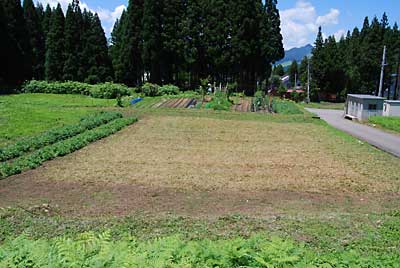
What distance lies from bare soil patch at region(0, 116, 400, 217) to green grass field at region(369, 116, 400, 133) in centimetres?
555

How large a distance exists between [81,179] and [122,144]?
4.62m

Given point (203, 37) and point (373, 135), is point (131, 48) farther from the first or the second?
point (373, 135)

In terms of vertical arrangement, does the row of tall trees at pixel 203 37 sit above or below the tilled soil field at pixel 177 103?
above

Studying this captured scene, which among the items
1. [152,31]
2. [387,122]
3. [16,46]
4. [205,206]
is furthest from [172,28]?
[205,206]

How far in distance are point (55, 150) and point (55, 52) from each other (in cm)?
3194

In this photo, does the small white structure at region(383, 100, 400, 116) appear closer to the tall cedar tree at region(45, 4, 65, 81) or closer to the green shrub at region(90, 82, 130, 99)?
the green shrub at region(90, 82, 130, 99)

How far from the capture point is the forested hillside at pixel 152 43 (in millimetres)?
36750

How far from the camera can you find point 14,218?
6555 millimetres

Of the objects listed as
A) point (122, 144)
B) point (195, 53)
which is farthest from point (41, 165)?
point (195, 53)

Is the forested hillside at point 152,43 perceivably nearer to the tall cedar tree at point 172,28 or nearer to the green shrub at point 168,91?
the tall cedar tree at point 172,28

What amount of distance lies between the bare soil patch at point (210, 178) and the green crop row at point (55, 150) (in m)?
0.35

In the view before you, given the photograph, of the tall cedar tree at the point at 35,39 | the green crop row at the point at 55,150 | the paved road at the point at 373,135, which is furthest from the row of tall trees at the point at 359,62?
the green crop row at the point at 55,150

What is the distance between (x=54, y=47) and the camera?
4041 cm

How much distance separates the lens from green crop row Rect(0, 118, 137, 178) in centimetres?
969
